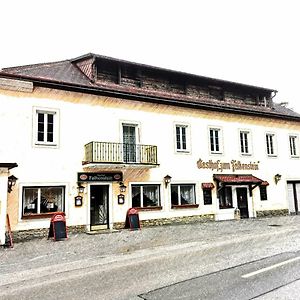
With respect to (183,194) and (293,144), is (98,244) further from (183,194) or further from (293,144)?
(293,144)

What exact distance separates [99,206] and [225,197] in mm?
7792

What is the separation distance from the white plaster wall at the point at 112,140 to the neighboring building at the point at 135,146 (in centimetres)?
4

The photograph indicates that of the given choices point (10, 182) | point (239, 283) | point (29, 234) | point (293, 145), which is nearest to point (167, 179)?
point (29, 234)

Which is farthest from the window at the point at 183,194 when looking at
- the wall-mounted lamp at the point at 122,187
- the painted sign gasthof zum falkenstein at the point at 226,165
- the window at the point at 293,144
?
the window at the point at 293,144

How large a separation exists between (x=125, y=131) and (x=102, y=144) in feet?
6.29

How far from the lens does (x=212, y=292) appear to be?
5.39 m

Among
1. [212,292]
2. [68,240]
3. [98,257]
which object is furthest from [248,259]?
[68,240]

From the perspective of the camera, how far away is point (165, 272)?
688 cm

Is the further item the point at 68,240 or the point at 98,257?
the point at 68,240

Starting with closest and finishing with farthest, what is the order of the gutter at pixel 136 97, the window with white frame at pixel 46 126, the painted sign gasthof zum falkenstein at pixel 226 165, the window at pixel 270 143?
the window with white frame at pixel 46 126, the gutter at pixel 136 97, the painted sign gasthof zum falkenstein at pixel 226 165, the window at pixel 270 143

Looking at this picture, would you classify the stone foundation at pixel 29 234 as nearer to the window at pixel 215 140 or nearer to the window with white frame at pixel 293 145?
the window at pixel 215 140

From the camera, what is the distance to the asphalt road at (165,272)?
550 cm

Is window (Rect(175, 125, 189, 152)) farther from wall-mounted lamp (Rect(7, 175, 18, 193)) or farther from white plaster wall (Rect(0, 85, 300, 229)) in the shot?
wall-mounted lamp (Rect(7, 175, 18, 193))

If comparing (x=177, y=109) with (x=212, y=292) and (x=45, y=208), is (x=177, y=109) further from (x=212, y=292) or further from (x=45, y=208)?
(x=212, y=292)
